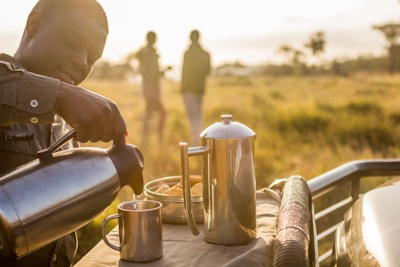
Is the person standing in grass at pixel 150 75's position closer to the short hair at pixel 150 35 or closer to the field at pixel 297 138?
the short hair at pixel 150 35

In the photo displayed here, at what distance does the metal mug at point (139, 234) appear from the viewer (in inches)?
49.4

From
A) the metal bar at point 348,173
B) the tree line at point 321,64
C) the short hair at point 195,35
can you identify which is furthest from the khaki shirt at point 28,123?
the tree line at point 321,64

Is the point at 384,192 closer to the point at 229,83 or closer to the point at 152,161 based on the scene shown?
the point at 152,161

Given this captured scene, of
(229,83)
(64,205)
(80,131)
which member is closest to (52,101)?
(80,131)

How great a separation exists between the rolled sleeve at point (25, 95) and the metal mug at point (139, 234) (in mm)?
328

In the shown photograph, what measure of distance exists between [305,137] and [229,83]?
18889mm

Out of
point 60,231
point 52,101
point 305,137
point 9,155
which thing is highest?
point 52,101

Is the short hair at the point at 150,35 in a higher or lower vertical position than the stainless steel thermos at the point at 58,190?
higher

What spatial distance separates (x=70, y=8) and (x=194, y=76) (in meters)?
6.03

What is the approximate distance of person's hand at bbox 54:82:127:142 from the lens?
1215 mm

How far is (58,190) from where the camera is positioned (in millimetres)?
1168

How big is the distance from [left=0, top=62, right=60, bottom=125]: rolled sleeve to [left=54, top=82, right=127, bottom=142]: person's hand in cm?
3

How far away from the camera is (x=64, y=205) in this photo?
1177 mm

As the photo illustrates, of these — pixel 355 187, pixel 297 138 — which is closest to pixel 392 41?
pixel 297 138
